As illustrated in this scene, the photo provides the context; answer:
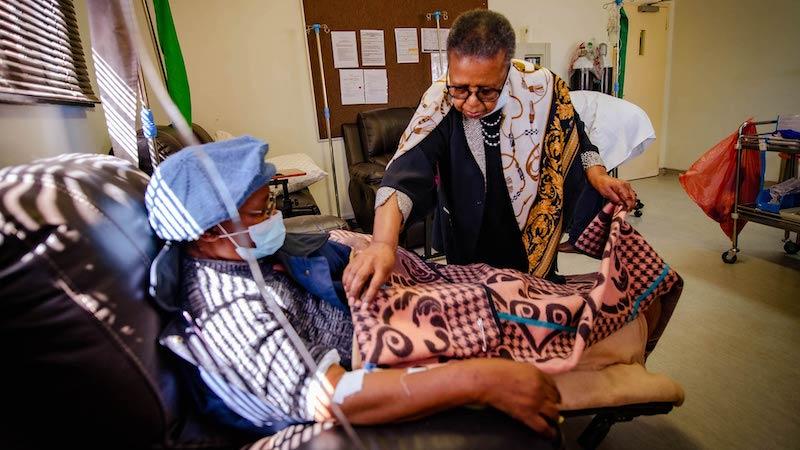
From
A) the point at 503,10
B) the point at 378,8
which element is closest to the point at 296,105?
the point at 378,8

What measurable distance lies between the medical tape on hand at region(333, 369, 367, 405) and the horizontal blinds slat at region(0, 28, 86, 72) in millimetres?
1401

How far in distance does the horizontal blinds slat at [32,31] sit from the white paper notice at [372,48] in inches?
90.0

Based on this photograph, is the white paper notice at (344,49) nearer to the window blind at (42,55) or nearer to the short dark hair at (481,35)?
the window blind at (42,55)

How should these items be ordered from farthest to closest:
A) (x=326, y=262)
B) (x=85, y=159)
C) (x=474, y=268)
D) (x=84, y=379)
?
(x=474, y=268)
(x=326, y=262)
(x=85, y=159)
(x=84, y=379)

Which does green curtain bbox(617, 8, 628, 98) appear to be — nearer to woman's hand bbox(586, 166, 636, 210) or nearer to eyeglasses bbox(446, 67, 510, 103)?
woman's hand bbox(586, 166, 636, 210)

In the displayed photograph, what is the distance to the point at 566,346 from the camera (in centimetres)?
93

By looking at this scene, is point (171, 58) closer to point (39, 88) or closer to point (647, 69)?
point (39, 88)

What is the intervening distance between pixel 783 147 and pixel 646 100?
3.32 meters

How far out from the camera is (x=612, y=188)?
116cm

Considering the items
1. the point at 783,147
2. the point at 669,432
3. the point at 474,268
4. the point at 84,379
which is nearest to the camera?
the point at 84,379

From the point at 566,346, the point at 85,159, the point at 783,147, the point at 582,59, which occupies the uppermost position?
the point at 582,59

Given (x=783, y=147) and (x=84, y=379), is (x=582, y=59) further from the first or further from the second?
(x=84, y=379)

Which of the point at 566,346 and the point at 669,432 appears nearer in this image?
the point at 566,346

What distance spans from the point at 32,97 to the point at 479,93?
4.47 ft
